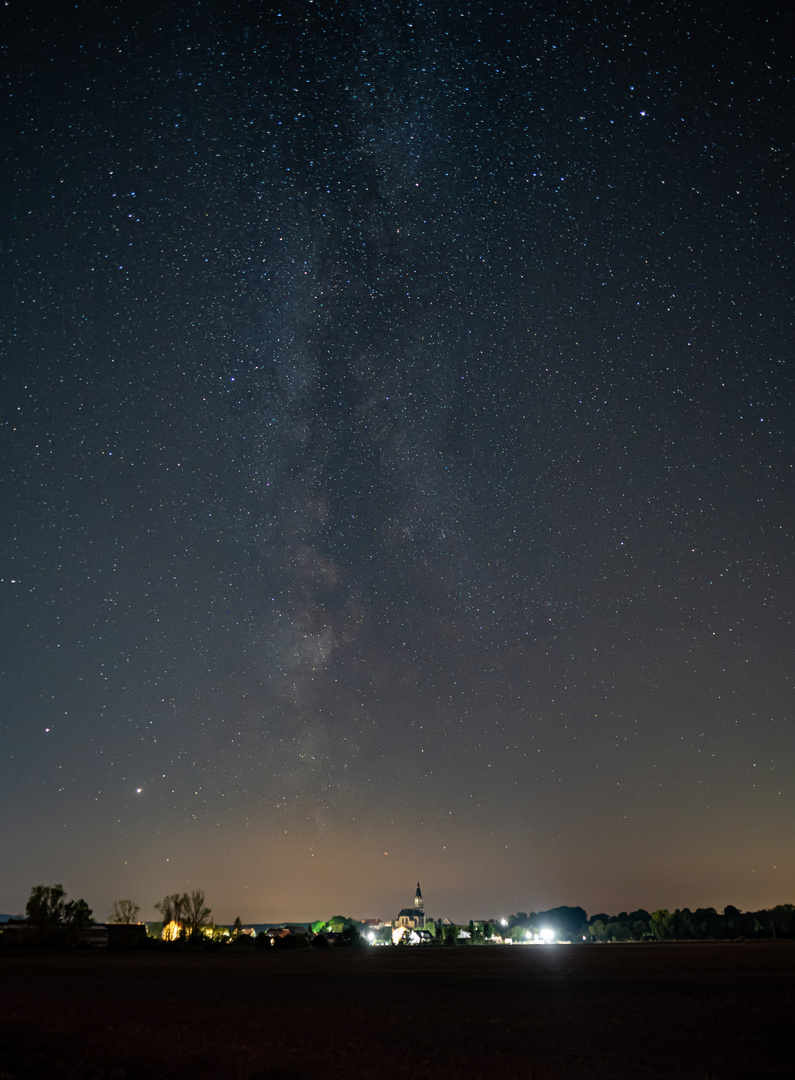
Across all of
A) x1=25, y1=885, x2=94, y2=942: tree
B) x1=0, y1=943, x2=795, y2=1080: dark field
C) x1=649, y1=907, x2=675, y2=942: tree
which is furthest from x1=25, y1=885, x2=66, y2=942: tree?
x1=649, y1=907, x2=675, y2=942: tree

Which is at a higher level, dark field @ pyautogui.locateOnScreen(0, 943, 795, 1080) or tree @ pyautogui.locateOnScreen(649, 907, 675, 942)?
dark field @ pyautogui.locateOnScreen(0, 943, 795, 1080)

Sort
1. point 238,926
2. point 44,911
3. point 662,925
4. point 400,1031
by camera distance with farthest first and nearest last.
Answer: point 662,925, point 238,926, point 44,911, point 400,1031

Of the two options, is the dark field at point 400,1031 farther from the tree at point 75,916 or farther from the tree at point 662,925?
the tree at point 662,925

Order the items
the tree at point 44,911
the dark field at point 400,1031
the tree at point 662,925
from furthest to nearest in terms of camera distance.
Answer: the tree at point 662,925 < the tree at point 44,911 < the dark field at point 400,1031

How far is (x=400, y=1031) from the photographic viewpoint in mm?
14656

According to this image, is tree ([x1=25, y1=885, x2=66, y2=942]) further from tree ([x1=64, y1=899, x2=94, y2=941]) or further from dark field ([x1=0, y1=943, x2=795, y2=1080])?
dark field ([x1=0, y1=943, x2=795, y2=1080])

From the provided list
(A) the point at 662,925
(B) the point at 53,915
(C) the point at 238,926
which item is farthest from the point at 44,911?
(A) the point at 662,925

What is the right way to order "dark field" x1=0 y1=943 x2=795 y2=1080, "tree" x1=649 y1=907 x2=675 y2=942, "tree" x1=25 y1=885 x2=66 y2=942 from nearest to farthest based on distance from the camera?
"dark field" x1=0 y1=943 x2=795 y2=1080 < "tree" x1=25 y1=885 x2=66 y2=942 < "tree" x1=649 y1=907 x2=675 y2=942

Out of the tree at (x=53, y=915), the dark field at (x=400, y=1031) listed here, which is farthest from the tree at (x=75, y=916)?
the dark field at (x=400, y=1031)

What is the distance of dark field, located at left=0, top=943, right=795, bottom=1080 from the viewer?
11164 mm

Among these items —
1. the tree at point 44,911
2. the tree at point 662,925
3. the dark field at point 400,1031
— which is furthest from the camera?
the tree at point 662,925

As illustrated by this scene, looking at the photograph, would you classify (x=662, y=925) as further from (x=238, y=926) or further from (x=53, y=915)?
(x=53, y=915)

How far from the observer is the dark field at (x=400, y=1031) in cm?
1116

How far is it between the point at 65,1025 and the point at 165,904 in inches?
3749
